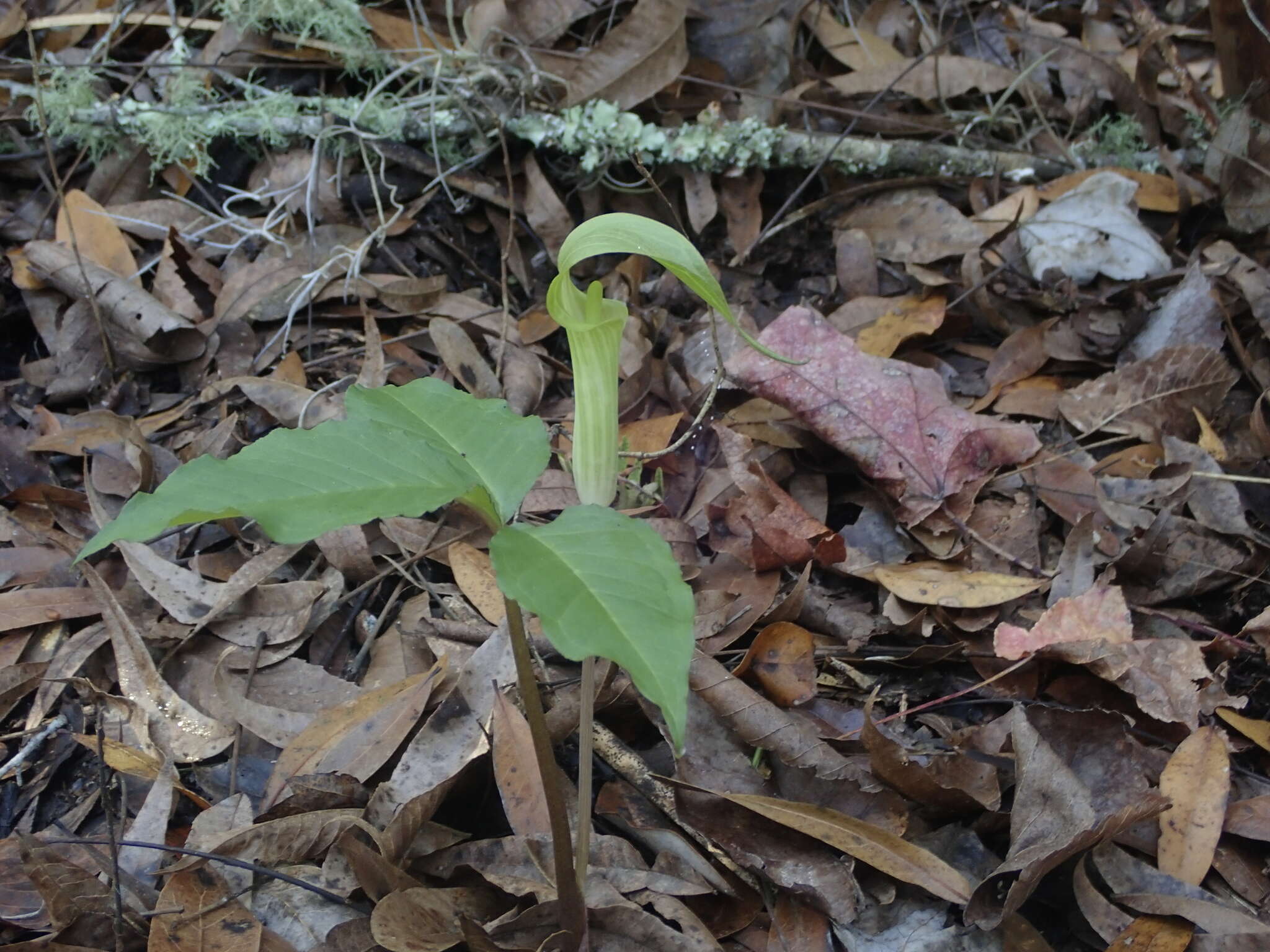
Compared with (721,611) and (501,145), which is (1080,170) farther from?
(721,611)

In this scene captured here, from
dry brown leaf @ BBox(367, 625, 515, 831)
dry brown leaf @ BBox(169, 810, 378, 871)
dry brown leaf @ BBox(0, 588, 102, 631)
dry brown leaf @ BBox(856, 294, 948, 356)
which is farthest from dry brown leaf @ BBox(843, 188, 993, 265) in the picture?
dry brown leaf @ BBox(0, 588, 102, 631)

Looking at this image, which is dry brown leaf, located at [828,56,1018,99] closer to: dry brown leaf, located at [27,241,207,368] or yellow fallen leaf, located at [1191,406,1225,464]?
yellow fallen leaf, located at [1191,406,1225,464]

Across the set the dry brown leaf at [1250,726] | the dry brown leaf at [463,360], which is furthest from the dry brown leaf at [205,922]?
the dry brown leaf at [1250,726]

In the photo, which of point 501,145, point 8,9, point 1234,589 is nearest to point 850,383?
point 1234,589

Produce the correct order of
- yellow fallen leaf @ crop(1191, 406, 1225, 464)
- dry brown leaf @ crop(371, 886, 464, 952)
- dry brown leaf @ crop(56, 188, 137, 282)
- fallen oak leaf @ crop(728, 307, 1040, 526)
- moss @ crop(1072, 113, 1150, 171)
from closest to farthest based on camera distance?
dry brown leaf @ crop(371, 886, 464, 952) → fallen oak leaf @ crop(728, 307, 1040, 526) → yellow fallen leaf @ crop(1191, 406, 1225, 464) → dry brown leaf @ crop(56, 188, 137, 282) → moss @ crop(1072, 113, 1150, 171)

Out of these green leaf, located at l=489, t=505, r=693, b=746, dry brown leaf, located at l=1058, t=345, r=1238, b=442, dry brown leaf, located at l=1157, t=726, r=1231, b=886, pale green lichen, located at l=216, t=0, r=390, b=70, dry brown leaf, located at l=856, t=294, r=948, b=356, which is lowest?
dry brown leaf, located at l=1157, t=726, r=1231, b=886
